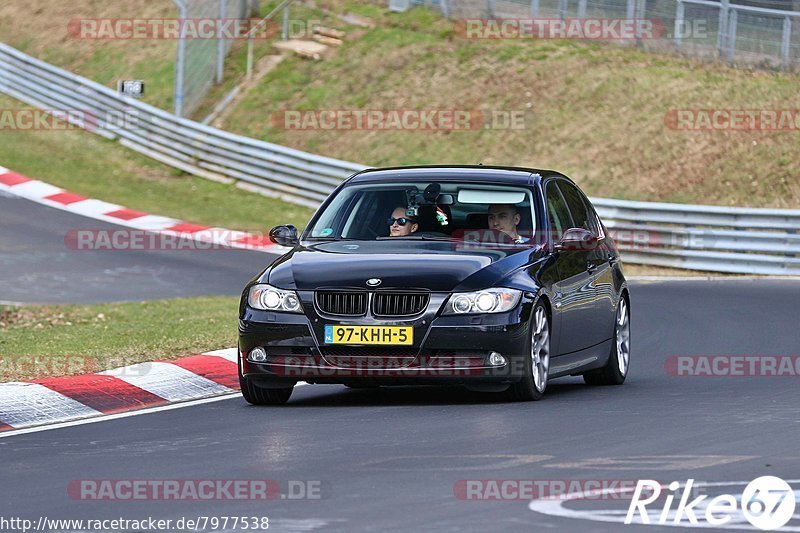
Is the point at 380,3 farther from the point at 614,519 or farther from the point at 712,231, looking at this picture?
the point at 614,519

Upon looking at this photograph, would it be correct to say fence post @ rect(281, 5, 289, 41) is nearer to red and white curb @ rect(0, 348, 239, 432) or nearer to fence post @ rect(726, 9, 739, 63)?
fence post @ rect(726, 9, 739, 63)

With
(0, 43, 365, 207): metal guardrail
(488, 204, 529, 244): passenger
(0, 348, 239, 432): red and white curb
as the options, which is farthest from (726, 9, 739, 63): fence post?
(488, 204, 529, 244): passenger

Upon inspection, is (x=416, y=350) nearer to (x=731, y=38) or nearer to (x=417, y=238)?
(x=417, y=238)

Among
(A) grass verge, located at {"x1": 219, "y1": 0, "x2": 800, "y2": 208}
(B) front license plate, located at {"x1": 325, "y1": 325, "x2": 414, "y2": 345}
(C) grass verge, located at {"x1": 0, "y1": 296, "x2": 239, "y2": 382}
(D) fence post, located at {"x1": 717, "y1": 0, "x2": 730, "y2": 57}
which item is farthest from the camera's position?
(D) fence post, located at {"x1": 717, "y1": 0, "x2": 730, "y2": 57}

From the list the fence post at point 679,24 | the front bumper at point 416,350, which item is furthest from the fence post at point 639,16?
the front bumper at point 416,350

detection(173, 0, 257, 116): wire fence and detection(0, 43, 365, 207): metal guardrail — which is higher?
detection(173, 0, 257, 116): wire fence

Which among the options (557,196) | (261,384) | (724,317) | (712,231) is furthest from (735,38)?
(261,384)

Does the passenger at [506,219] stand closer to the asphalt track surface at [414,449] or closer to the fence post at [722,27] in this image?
the asphalt track surface at [414,449]

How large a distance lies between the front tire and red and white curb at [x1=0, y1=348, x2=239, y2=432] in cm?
240

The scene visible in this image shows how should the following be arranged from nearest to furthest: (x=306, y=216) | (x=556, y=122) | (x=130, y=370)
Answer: (x=130, y=370), (x=306, y=216), (x=556, y=122)

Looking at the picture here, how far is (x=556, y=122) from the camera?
3322 cm

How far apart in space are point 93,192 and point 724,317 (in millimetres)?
16253

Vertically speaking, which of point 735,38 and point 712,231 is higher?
point 735,38

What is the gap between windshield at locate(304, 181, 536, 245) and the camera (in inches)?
449
